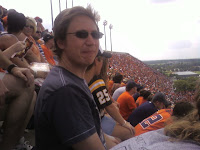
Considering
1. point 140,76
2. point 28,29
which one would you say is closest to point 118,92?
point 28,29

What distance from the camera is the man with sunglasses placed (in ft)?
3.38

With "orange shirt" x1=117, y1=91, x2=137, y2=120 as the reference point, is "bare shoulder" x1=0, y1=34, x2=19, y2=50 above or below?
above

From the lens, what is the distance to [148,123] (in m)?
3.08

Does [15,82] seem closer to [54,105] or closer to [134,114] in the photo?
[54,105]

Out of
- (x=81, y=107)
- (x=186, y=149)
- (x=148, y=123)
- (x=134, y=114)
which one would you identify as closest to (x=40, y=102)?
(x=81, y=107)

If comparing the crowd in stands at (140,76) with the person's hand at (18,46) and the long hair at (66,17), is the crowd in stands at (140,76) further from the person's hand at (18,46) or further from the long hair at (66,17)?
the long hair at (66,17)

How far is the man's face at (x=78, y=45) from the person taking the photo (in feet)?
4.36

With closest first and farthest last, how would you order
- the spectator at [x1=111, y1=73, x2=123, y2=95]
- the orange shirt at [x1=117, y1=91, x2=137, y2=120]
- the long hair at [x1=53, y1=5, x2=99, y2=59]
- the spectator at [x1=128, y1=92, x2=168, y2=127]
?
1. the long hair at [x1=53, y1=5, x2=99, y2=59]
2. the spectator at [x1=128, y1=92, x2=168, y2=127]
3. the orange shirt at [x1=117, y1=91, x2=137, y2=120]
4. the spectator at [x1=111, y1=73, x2=123, y2=95]

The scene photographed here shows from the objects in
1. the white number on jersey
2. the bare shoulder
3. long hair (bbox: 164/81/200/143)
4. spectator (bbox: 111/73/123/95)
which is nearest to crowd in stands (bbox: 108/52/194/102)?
spectator (bbox: 111/73/123/95)

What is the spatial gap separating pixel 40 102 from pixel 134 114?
3305mm

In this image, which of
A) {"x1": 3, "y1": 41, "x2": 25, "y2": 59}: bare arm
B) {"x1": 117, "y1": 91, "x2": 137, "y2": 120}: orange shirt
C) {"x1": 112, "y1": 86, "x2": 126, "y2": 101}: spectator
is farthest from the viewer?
{"x1": 112, "y1": 86, "x2": 126, "y2": 101}: spectator

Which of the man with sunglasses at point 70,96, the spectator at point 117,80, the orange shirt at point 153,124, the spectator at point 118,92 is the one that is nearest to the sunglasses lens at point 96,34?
the man with sunglasses at point 70,96

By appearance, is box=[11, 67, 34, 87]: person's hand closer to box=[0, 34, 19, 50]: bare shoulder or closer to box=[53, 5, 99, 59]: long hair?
box=[0, 34, 19, 50]: bare shoulder

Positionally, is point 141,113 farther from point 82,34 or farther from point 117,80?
point 82,34
